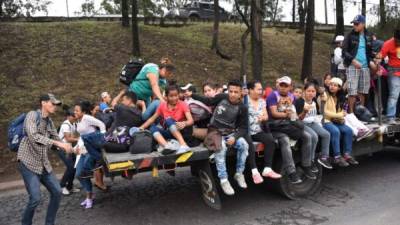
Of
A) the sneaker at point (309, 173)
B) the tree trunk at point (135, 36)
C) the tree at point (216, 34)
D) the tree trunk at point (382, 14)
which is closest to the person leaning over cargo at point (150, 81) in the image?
the sneaker at point (309, 173)

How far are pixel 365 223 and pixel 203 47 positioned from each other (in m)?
14.1

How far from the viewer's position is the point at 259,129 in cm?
558

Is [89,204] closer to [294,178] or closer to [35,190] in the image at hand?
[35,190]

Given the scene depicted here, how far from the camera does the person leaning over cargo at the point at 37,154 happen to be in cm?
466

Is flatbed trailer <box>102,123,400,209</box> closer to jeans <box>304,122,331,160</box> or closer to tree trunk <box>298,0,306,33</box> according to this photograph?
jeans <box>304,122,331,160</box>

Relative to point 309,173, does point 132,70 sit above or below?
above

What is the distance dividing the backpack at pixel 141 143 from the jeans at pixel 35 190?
1032mm

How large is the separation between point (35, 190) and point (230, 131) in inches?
95.3

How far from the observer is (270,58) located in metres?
19.1

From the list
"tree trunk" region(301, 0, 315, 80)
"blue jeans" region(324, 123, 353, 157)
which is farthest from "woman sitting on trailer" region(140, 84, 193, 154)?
"tree trunk" region(301, 0, 315, 80)

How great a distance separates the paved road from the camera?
5.19 m

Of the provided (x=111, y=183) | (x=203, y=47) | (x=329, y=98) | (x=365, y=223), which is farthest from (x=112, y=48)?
(x=365, y=223)

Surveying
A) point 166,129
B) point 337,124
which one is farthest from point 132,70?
point 337,124

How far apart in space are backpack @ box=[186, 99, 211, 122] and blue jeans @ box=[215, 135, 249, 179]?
0.62 m
